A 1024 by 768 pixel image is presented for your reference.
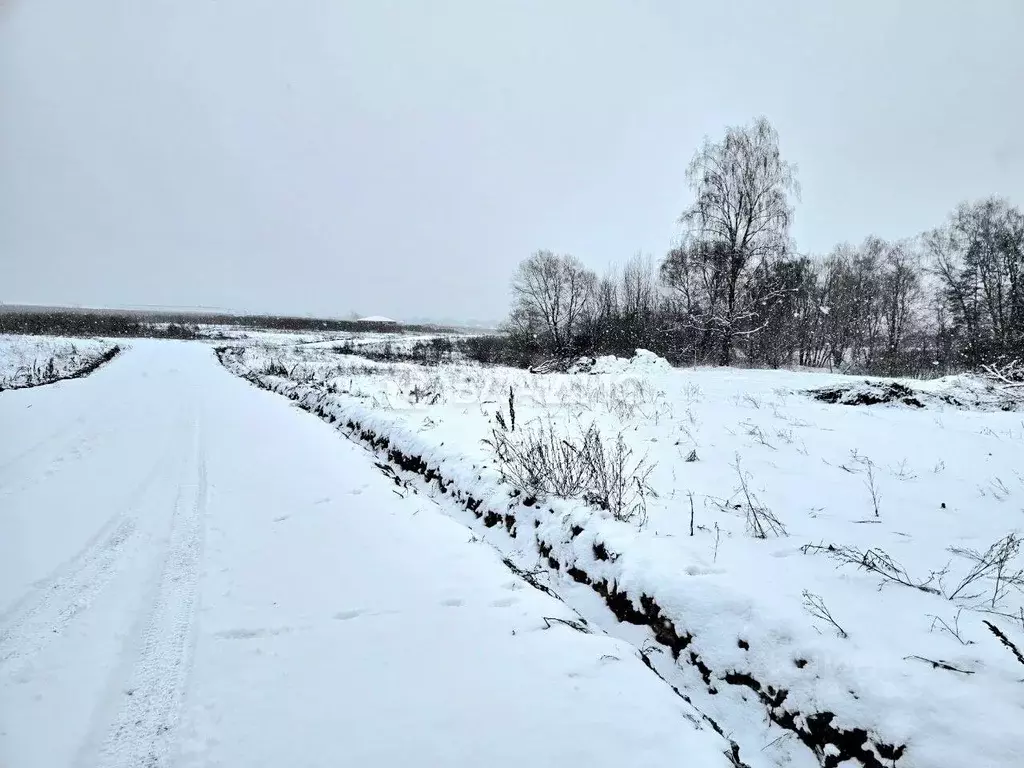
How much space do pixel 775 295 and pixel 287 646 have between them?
2437 centimetres

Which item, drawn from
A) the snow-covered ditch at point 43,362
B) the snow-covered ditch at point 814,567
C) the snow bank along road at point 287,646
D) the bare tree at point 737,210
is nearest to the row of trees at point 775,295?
the bare tree at point 737,210

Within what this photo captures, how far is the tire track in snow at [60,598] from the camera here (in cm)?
257

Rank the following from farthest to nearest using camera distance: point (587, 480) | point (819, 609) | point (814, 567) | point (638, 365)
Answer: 1. point (638, 365)
2. point (587, 480)
3. point (814, 567)
4. point (819, 609)

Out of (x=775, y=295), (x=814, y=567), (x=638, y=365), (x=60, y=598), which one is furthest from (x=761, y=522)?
(x=775, y=295)

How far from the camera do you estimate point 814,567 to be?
311cm

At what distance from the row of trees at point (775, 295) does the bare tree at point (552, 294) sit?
0.10 metres

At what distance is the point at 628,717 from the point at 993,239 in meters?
38.3

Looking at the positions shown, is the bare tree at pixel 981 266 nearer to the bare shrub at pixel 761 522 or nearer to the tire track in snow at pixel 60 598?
the bare shrub at pixel 761 522

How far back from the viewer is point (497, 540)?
458 cm

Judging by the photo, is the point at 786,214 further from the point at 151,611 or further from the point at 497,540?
the point at 151,611

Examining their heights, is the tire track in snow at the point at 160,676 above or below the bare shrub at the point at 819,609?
below

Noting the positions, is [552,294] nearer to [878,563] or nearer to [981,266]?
[981,266]

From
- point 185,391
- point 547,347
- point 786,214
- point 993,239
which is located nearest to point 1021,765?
point 185,391

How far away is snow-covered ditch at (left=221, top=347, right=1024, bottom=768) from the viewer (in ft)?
6.74
